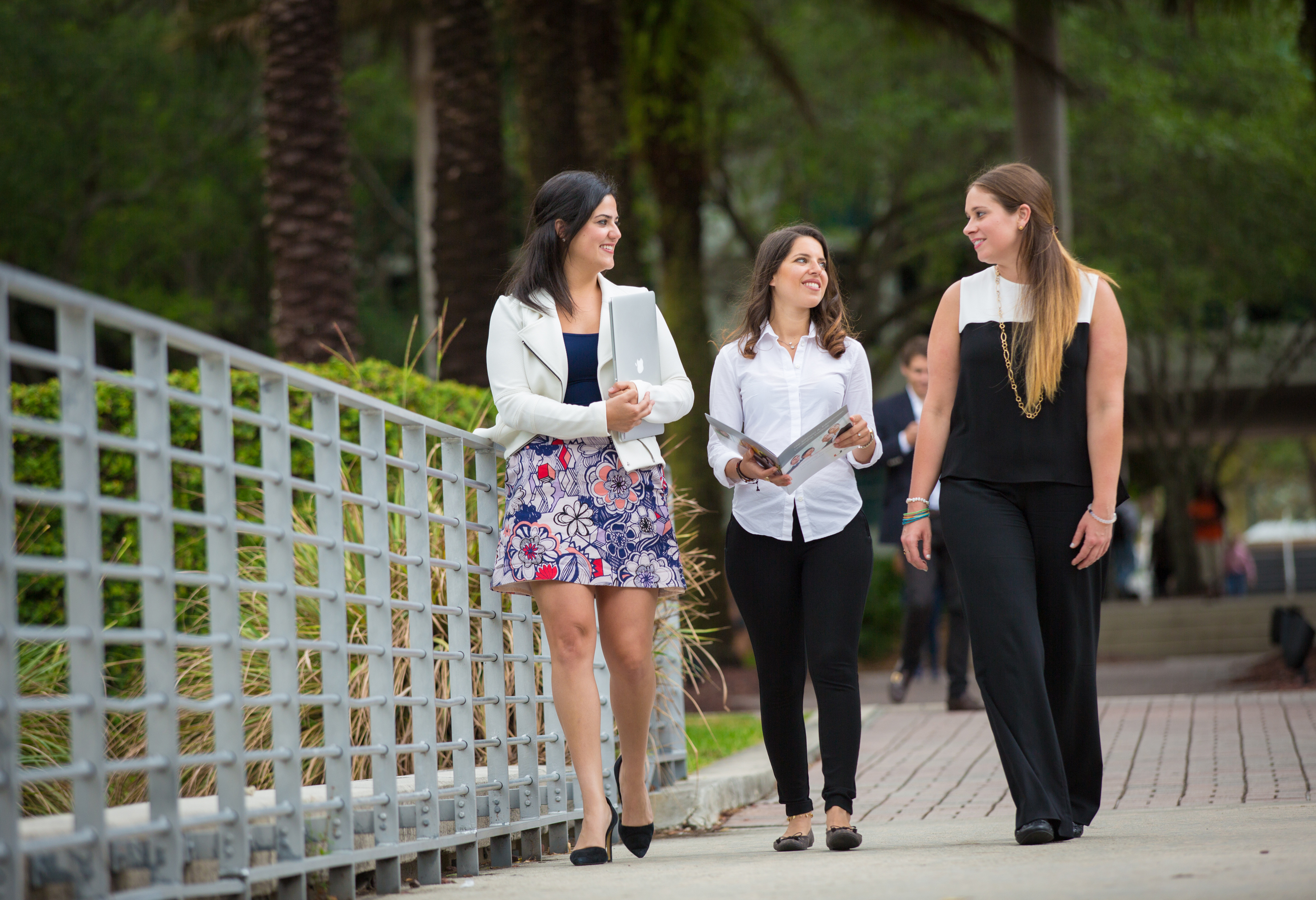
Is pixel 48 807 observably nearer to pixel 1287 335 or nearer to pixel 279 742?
pixel 279 742

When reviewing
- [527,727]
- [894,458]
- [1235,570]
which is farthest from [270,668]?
[1235,570]

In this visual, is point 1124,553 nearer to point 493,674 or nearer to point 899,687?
point 899,687

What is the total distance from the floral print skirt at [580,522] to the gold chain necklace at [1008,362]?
116cm

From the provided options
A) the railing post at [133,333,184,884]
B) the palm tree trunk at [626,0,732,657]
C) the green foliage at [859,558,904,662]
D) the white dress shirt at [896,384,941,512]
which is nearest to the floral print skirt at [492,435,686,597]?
the railing post at [133,333,184,884]

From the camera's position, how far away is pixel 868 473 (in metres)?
28.8

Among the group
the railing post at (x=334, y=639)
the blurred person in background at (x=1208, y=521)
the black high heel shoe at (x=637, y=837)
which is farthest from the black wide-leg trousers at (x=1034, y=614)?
the blurred person in background at (x=1208, y=521)

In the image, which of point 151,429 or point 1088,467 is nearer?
point 151,429

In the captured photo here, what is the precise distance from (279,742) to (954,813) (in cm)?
322

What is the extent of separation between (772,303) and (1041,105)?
11855 millimetres

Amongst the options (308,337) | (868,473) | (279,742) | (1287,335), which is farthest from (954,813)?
(1287,335)

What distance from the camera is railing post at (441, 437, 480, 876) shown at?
4.39 metres

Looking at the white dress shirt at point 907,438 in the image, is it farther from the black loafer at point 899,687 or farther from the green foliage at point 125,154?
the green foliage at point 125,154

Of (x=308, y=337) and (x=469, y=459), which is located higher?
(x=308, y=337)

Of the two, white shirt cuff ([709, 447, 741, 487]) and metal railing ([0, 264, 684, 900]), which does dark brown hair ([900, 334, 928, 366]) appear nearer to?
metal railing ([0, 264, 684, 900])
